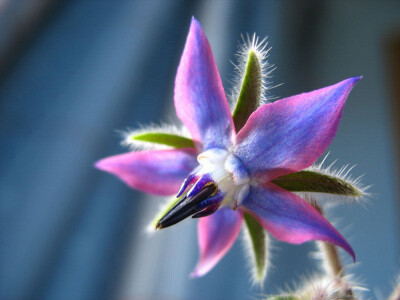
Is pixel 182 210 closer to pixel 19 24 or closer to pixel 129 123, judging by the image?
pixel 19 24

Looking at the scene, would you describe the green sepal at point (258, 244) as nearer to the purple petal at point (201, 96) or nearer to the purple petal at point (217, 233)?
the purple petal at point (217, 233)

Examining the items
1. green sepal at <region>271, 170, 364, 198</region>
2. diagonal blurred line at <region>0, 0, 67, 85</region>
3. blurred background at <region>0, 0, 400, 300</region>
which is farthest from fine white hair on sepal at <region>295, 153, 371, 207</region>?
diagonal blurred line at <region>0, 0, 67, 85</region>

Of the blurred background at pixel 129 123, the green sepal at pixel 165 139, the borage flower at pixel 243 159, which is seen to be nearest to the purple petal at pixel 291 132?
the borage flower at pixel 243 159

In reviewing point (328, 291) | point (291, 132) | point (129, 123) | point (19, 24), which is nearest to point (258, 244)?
point (328, 291)

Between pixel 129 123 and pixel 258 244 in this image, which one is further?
pixel 129 123

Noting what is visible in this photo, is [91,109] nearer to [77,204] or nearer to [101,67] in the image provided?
[101,67]

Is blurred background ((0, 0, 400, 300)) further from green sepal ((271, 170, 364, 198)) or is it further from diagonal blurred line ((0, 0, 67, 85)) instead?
green sepal ((271, 170, 364, 198))

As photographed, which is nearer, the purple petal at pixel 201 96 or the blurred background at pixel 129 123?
the purple petal at pixel 201 96
